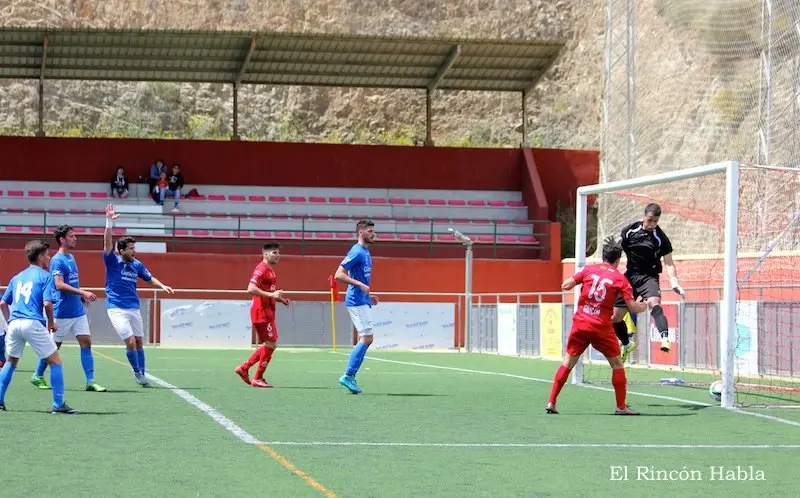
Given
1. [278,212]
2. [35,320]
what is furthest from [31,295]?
[278,212]

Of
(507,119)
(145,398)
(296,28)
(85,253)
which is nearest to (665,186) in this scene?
(85,253)

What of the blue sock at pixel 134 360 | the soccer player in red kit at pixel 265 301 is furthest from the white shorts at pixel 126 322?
the soccer player in red kit at pixel 265 301

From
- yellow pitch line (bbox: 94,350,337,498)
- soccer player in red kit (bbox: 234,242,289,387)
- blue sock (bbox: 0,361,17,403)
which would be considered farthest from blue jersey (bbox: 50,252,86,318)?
yellow pitch line (bbox: 94,350,337,498)

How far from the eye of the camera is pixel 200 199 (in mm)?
39531

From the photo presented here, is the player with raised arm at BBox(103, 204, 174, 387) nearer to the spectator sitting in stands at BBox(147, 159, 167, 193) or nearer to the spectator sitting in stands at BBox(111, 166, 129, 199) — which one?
the spectator sitting in stands at BBox(147, 159, 167, 193)

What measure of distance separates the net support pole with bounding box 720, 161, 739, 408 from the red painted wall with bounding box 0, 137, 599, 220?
25.6 metres

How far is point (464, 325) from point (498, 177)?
8611 millimetres

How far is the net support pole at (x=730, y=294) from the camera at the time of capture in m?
13.6

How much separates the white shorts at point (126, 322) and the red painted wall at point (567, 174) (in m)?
27.5

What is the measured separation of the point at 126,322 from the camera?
15727mm

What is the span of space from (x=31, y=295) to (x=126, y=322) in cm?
374

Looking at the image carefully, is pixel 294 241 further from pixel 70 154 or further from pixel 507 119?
pixel 507 119

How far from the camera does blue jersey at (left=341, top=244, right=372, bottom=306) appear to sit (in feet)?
48.6

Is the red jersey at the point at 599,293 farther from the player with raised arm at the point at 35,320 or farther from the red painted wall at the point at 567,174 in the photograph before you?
the red painted wall at the point at 567,174
